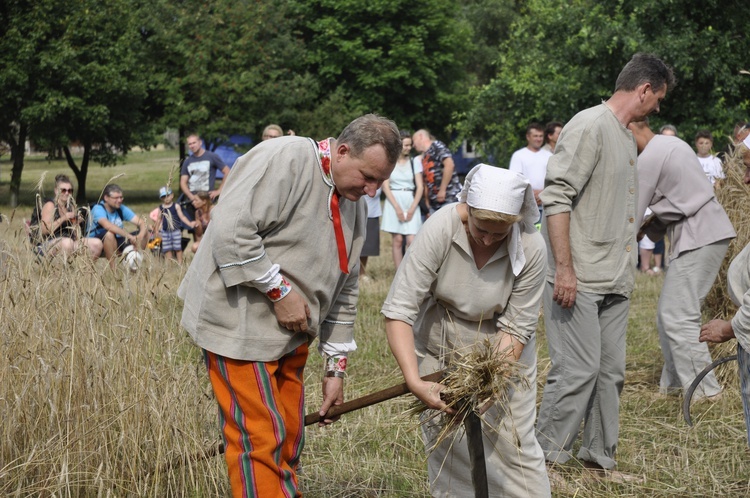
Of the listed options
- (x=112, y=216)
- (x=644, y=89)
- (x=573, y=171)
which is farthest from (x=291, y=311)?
(x=112, y=216)

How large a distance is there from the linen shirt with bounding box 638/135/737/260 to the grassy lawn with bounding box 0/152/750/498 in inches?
50.1

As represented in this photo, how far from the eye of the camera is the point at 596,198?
4.90 meters

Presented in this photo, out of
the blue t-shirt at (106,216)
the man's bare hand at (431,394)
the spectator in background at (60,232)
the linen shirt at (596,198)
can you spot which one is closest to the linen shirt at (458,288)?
the man's bare hand at (431,394)

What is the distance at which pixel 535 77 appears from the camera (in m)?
25.6

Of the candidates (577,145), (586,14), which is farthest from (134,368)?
(586,14)

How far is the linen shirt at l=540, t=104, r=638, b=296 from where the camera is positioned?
486 centimetres

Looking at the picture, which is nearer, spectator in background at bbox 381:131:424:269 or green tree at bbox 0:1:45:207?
spectator in background at bbox 381:131:424:269

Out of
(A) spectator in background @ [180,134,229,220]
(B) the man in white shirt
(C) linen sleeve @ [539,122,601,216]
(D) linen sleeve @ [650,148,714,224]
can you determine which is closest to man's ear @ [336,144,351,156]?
(C) linen sleeve @ [539,122,601,216]

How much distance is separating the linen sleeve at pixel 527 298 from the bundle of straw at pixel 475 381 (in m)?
0.15

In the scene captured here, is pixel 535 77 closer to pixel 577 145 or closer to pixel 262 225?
pixel 577 145

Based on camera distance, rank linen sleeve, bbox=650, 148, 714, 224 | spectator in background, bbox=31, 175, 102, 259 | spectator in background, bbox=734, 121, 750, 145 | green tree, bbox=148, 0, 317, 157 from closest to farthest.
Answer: spectator in background, bbox=31, 175, 102, 259 < linen sleeve, bbox=650, 148, 714, 224 < spectator in background, bbox=734, 121, 750, 145 < green tree, bbox=148, 0, 317, 157

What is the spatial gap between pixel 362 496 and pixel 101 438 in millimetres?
Result: 1245

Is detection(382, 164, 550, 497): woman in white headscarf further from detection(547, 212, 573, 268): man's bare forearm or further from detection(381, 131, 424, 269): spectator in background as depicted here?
detection(381, 131, 424, 269): spectator in background

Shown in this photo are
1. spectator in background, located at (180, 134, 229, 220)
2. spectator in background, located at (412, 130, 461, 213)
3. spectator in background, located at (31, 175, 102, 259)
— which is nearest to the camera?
spectator in background, located at (31, 175, 102, 259)
